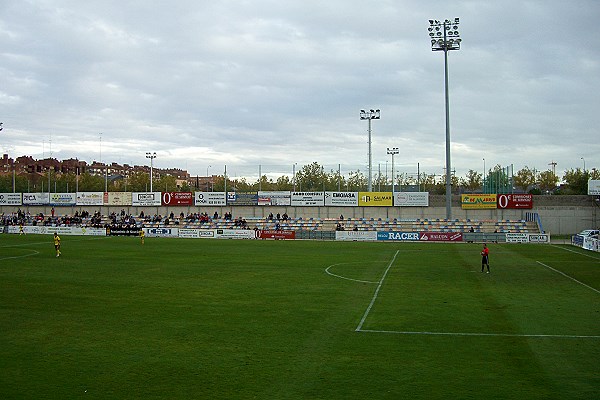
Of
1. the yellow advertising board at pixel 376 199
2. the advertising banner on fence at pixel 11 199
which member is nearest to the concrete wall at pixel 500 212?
the yellow advertising board at pixel 376 199

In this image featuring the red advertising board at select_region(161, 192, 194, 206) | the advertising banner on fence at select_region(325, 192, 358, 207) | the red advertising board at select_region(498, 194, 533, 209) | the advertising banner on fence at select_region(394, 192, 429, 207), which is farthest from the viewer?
the red advertising board at select_region(161, 192, 194, 206)

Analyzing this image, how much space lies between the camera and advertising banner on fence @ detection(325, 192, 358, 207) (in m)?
73.9

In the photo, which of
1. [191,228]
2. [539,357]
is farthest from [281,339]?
[191,228]

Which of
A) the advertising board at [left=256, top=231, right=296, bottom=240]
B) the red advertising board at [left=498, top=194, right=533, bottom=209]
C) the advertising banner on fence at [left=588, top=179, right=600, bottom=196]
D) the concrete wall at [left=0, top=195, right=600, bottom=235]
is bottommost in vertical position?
the advertising board at [left=256, top=231, right=296, bottom=240]

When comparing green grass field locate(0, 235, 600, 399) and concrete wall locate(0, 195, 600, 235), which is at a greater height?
concrete wall locate(0, 195, 600, 235)

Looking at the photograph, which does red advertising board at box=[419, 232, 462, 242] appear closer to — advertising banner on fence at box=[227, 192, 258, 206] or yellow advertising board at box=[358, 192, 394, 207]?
yellow advertising board at box=[358, 192, 394, 207]

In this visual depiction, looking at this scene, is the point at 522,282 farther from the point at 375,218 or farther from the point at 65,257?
→ the point at 375,218

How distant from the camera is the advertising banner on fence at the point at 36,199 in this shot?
280ft

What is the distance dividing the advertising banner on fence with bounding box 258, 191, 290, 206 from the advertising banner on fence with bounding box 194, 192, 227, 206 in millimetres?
5323

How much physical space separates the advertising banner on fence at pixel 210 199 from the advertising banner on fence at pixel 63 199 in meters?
19.6

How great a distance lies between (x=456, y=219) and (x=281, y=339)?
196 ft

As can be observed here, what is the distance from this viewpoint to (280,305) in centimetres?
2167

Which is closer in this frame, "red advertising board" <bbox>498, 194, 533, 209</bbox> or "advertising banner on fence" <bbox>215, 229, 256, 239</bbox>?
"advertising banner on fence" <bbox>215, 229, 256, 239</bbox>

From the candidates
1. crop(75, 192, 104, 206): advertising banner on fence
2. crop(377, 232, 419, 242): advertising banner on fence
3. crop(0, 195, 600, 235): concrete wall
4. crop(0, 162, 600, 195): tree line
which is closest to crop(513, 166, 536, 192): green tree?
crop(0, 162, 600, 195): tree line
